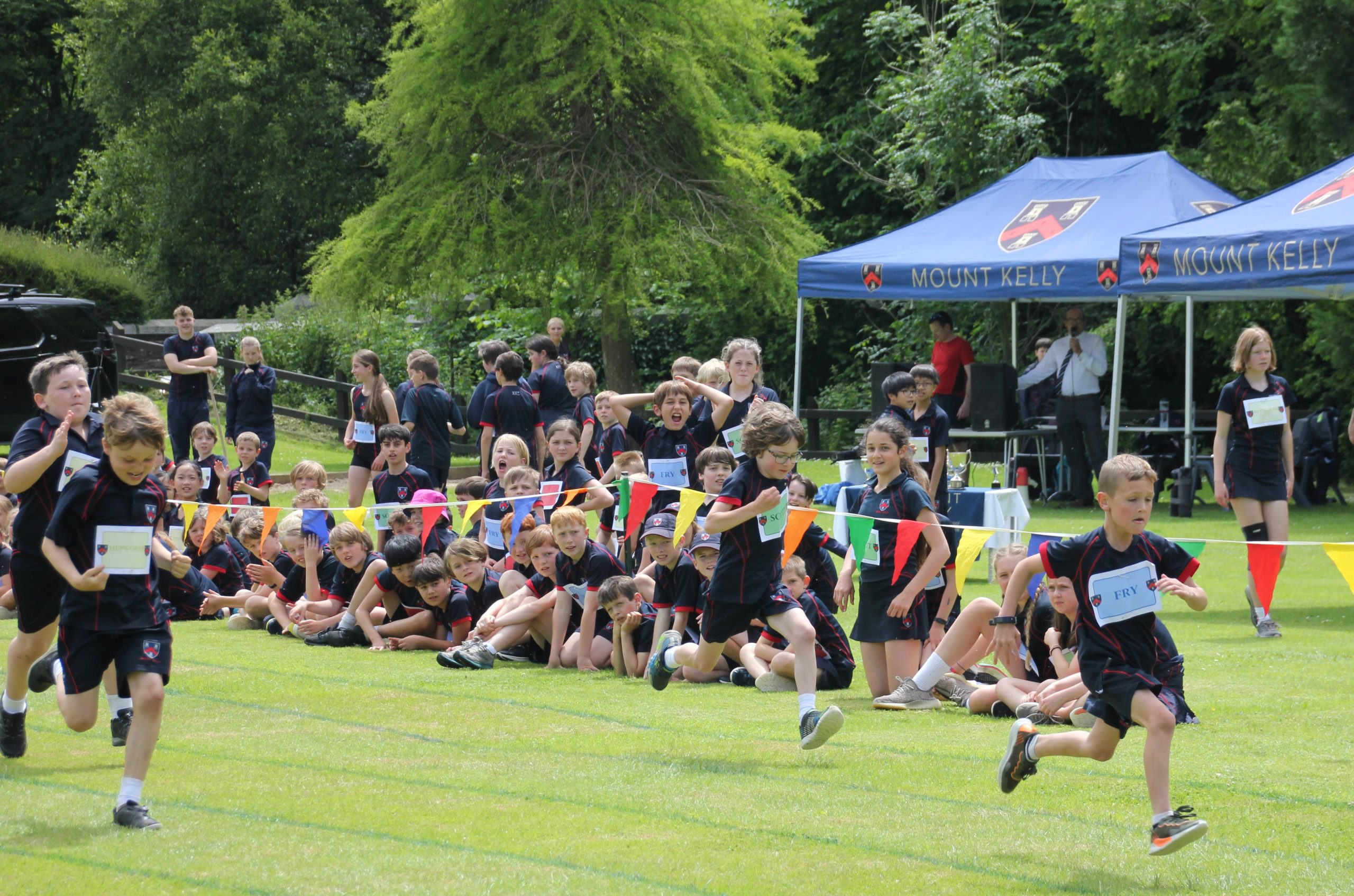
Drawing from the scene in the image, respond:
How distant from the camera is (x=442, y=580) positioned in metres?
10.4

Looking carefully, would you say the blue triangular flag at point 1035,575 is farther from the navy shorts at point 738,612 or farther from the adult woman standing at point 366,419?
the adult woman standing at point 366,419

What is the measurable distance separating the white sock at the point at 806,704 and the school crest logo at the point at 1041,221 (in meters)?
10.8

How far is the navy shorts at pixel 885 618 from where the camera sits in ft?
26.5

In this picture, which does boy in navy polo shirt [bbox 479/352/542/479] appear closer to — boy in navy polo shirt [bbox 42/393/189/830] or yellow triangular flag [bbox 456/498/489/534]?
yellow triangular flag [bbox 456/498/489/534]

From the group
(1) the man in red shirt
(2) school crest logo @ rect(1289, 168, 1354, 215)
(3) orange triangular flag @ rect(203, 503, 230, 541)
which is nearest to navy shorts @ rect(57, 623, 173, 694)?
(3) orange triangular flag @ rect(203, 503, 230, 541)

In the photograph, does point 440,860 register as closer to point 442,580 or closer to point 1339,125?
point 442,580

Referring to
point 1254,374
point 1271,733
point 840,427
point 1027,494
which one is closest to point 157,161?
point 840,427

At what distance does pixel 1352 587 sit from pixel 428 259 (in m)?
18.8

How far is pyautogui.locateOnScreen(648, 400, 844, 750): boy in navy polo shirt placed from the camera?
22.2 feet

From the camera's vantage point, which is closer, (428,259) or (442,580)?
(442,580)

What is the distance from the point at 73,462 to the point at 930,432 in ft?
20.9

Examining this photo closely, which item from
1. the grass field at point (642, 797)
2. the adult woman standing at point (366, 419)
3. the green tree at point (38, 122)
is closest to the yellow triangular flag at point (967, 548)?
the grass field at point (642, 797)

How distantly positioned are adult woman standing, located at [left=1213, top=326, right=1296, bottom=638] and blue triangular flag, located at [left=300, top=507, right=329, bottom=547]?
6.47m

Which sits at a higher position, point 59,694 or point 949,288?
point 949,288
